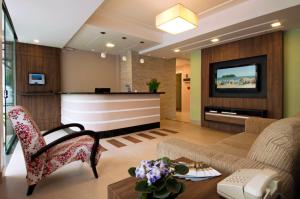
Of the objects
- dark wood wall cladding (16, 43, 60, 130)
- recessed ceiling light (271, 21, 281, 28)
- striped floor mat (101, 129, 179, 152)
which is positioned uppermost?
recessed ceiling light (271, 21, 281, 28)

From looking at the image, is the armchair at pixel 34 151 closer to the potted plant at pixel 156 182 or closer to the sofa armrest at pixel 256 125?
the potted plant at pixel 156 182

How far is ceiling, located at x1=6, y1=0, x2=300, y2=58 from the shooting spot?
10.4ft

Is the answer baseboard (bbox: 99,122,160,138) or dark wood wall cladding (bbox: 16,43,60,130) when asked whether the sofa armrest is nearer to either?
baseboard (bbox: 99,122,160,138)

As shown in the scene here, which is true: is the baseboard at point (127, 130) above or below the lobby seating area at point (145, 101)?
below

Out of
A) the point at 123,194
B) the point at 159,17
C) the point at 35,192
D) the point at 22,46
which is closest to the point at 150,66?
the point at 159,17

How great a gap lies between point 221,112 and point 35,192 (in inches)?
183

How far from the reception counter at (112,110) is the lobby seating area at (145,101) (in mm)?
28

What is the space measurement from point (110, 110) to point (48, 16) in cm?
234

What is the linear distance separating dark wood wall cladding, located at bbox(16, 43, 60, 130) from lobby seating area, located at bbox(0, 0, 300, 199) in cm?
3

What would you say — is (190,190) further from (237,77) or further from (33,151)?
(237,77)

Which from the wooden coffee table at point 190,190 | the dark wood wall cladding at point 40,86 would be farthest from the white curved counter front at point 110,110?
the wooden coffee table at point 190,190

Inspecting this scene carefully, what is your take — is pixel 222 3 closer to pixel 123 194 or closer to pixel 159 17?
pixel 159 17

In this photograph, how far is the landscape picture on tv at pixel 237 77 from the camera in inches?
183

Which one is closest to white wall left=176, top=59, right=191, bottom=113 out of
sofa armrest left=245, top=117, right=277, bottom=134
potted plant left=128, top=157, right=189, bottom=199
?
sofa armrest left=245, top=117, right=277, bottom=134
